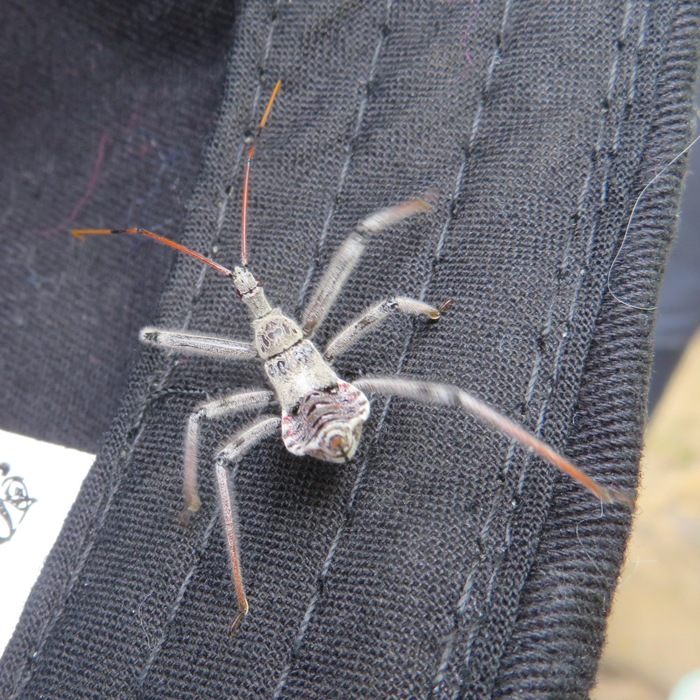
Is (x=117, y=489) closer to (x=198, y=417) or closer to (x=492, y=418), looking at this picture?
(x=198, y=417)

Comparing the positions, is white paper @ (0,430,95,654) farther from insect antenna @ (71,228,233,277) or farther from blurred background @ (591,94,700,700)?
blurred background @ (591,94,700,700)

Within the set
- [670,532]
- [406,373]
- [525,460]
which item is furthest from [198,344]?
[670,532]

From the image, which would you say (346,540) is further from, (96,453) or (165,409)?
(96,453)

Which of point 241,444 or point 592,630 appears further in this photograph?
point 241,444

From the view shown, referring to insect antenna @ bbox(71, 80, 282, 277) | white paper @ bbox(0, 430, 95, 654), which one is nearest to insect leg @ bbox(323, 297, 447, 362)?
insect antenna @ bbox(71, 80, 282, 277)


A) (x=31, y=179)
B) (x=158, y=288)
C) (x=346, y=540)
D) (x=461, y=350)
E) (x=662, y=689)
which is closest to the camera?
(x=346, y=540)

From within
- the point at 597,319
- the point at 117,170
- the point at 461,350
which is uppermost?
the point at 117,170

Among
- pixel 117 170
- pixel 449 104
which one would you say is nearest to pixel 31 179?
pixel 117 170

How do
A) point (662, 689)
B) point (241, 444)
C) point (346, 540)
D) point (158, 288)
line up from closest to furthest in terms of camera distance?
1. point (346, 540)
2. point (241, 444)
3. point (158, 288)
4. point (662, 689)
